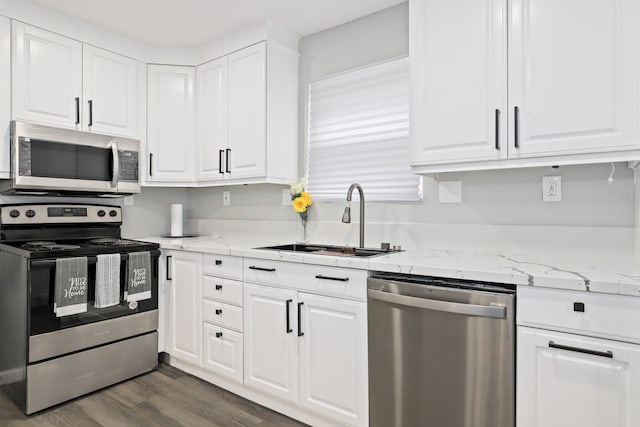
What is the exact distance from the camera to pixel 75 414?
2203 millimetres

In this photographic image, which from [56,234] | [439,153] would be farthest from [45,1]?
[439,153]

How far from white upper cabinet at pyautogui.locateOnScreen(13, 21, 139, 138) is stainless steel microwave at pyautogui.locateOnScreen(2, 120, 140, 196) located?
10 cm

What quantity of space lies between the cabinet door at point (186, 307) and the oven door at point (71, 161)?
702 mm

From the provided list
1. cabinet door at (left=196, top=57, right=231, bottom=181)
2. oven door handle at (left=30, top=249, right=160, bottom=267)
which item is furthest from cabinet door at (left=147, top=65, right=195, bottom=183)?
oven door handle at (left=30, top=249, right=160, bottom=267)

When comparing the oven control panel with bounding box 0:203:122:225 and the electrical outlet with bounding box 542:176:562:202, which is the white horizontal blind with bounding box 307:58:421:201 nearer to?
the electrical outlet with bounding box 542:176:562:202

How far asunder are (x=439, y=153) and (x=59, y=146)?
2323 millimetres

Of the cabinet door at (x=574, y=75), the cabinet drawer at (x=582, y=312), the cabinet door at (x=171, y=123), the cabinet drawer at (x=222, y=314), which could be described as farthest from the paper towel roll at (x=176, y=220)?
the cabinet drawer at (x=582, y=312)

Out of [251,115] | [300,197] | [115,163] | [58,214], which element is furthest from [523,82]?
[58,214]

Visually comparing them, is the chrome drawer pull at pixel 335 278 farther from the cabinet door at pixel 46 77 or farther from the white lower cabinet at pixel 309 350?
the cabinet door at pixel 46 77

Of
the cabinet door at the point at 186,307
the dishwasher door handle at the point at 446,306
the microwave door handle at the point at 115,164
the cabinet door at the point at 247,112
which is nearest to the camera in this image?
the dishwasher door handle at the point at 446,306

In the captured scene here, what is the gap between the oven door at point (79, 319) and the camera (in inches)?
86.2

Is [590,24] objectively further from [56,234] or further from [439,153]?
[56,234]

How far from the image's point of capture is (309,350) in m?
2.03

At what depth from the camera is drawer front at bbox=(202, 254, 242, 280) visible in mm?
2360
